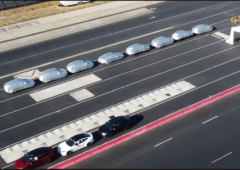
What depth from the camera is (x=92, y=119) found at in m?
45.4

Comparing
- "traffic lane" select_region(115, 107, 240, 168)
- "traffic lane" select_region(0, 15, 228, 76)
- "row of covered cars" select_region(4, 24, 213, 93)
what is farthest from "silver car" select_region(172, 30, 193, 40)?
"traffic lane" select_region(115, 107, 240, 168)

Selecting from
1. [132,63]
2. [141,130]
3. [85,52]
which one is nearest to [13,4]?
[85,52]

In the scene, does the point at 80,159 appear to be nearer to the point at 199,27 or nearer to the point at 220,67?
the point at 220,67

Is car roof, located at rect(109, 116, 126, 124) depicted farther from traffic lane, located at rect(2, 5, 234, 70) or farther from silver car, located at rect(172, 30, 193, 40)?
silver car, located at rect(172, 30, 193, 40)

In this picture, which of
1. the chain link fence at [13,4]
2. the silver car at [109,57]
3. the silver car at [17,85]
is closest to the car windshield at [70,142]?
the silver car at [17,85]

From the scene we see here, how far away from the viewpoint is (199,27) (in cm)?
6544

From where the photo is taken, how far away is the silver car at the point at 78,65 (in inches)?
2160

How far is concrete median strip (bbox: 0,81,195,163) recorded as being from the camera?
41031 mm

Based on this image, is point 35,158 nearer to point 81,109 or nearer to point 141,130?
point 81,109

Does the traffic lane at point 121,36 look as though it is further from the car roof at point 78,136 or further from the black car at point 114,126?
the car roof at point 78,136

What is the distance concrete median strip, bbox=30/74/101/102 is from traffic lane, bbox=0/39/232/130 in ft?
3.39

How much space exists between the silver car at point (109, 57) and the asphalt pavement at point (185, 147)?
16.6 m

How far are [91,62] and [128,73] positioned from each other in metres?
5.66

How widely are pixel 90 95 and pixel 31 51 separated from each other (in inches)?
664
